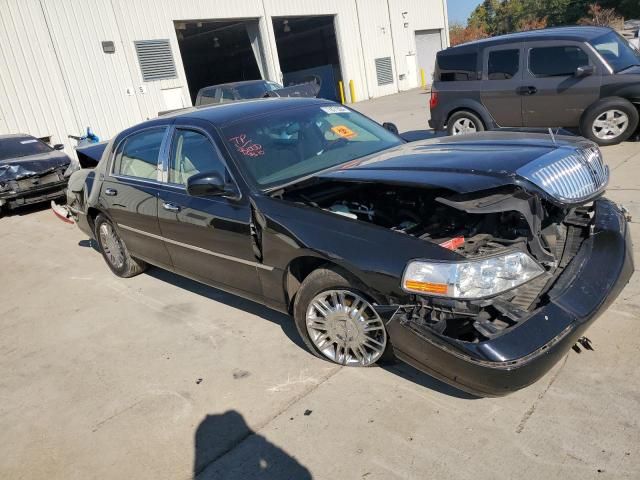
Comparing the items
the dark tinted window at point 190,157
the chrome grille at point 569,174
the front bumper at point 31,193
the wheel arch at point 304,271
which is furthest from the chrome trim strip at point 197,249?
the front bumper at point 31,193

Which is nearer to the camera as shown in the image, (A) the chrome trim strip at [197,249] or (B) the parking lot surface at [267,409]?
(B) the parking lot surface at [267,409]

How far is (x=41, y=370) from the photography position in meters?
3.84

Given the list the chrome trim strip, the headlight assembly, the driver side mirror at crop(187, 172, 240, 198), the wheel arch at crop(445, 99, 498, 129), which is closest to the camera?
the headlight assembly

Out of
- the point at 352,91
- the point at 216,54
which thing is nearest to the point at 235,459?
the point at 352,91

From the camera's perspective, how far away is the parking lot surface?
2430mm

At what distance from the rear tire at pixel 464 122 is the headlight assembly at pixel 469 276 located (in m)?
6.48

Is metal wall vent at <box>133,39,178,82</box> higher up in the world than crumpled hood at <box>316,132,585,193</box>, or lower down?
higher up

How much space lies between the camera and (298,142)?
3852 millimetres

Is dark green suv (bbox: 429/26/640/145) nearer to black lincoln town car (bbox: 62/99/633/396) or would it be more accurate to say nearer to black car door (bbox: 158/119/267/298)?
black lincoln town car (bbox: 62/99/633/396)

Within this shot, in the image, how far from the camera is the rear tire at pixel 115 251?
5.21 m

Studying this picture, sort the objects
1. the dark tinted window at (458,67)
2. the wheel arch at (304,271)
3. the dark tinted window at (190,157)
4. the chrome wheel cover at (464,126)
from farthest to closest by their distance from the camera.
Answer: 1. the chrome wheel cover at (464,126)
2. the dark tinted window at (458,67)
3. the dark tinted window at (190,157)
4. the wheel arch at (304,271)

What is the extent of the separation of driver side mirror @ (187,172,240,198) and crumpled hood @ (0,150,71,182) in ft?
25.5

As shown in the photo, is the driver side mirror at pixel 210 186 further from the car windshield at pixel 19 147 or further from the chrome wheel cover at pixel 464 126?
the car windshield at pixel 19 147

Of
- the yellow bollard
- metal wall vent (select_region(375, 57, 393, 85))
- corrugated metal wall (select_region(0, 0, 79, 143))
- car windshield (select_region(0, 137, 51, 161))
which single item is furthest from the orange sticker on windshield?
metal wall vent (select_region(375, 57, 393, 85))
